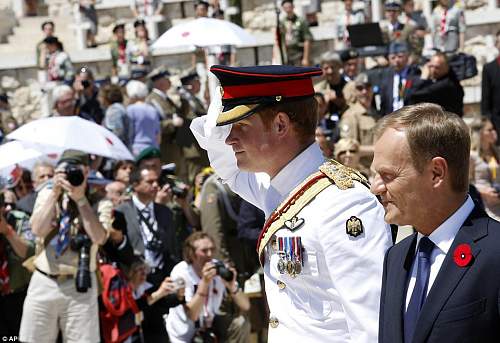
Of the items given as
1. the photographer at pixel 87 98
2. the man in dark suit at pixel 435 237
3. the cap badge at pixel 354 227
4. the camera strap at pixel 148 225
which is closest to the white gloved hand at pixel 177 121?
the photographer at pixel 87 98

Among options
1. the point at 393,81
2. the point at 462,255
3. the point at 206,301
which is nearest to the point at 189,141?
the point at 393,81

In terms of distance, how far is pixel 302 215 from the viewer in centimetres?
366

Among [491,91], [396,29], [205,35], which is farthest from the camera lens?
[396,29]

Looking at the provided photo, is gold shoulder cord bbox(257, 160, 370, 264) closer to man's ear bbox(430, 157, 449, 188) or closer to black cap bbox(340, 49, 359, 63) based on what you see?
man's ear bbox(430, 157, 449, 188)

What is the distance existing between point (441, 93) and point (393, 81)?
6.68ft

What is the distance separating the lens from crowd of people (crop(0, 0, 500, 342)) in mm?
3447

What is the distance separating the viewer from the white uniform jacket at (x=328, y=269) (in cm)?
339

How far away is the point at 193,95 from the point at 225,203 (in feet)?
16.3

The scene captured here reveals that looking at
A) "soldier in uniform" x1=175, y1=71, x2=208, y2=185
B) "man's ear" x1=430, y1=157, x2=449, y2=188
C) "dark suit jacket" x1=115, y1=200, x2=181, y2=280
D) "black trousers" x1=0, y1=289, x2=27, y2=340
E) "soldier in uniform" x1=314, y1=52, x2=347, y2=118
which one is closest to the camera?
"man's ear" x1=430, y1=157, x2=449, y2=188

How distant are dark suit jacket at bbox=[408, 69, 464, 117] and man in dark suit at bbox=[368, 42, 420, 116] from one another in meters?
1.39

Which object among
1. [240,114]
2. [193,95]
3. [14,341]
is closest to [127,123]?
[193,95]

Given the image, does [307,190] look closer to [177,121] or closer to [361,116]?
[361,116]

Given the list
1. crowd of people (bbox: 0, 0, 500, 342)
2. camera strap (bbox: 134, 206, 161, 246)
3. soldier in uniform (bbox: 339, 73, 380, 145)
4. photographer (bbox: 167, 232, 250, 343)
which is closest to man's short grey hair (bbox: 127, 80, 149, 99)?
crowd of people (bbox: 0, 0, 500, 342)

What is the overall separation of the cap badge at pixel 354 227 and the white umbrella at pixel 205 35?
786cm
